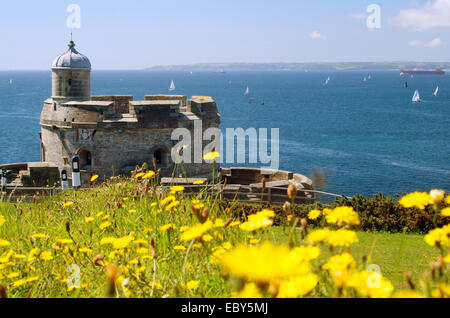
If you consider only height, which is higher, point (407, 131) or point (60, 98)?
point (60, 98)

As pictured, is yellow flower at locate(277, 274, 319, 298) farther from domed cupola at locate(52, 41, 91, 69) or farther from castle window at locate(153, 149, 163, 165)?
domed cupola at locate(52, 41, 91, 69)

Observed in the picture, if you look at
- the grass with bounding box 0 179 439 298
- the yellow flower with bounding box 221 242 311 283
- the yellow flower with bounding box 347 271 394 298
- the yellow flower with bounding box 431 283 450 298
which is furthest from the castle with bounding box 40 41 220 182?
the yellow flower with bounding box 221 242 311 283

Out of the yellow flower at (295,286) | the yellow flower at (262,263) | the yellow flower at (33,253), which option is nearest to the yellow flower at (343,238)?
the yellow flower at (295,286)

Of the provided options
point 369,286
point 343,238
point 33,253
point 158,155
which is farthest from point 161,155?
point 369,286

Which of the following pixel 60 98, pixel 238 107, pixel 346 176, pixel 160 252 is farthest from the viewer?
pixel 238 107

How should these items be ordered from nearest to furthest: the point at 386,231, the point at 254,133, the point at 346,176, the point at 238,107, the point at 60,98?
the point at 386,231
the point at 60,98
the point at 346,176
the point at 254,133
the point at 238,107

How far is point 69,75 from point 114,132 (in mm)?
4559

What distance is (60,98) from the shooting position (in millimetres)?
25250

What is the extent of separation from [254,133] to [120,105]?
156 ft

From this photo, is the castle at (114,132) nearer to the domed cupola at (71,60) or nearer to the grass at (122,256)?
the domed cupola at (71,60)

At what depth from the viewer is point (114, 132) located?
2334 cm

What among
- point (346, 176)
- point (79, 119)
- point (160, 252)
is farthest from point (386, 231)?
point (346, 176)

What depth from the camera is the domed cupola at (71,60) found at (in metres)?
25.4

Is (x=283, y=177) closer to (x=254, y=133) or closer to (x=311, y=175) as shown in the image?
(x=311, y=175)
